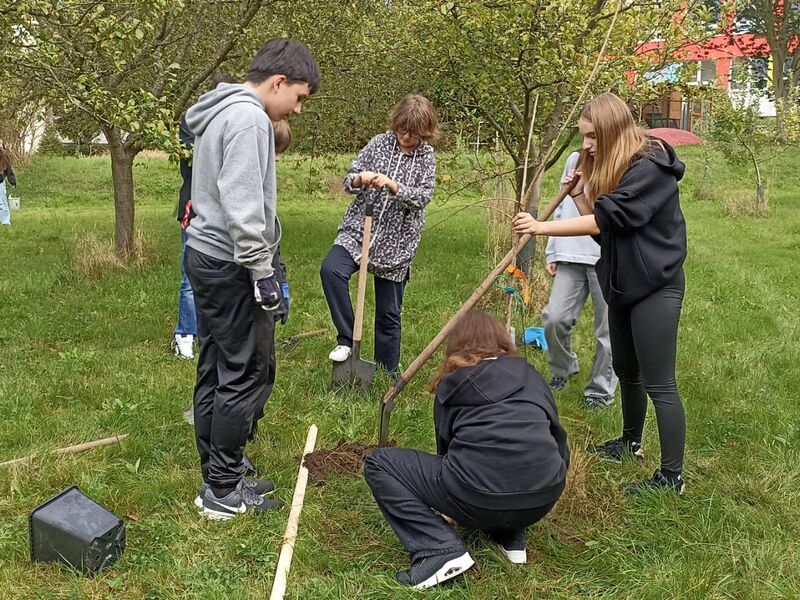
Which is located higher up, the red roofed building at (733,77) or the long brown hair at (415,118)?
the red roofed building at (733,77)


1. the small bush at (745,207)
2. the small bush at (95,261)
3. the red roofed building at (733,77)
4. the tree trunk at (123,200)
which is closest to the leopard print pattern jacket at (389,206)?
the small bush at (95,261)

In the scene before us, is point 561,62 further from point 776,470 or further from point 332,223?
point 332,223

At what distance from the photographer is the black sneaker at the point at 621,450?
414 cm

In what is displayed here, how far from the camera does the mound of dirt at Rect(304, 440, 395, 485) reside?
3.93 meters

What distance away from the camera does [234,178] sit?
311cm

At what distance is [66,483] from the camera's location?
12.4ft

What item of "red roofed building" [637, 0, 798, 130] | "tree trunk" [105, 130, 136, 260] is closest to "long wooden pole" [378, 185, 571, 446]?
"tree trunk" [105, 130, 136, 260]

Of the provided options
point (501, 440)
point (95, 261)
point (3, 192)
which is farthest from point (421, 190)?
point (3, 192)

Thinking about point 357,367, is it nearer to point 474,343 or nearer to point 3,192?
point 474,343

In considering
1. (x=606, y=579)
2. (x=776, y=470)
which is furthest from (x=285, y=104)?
(x=776, y=470)

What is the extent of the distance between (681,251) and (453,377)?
131 centimetres

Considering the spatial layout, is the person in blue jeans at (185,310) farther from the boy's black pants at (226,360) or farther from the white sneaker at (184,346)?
the boy's black pants at (226,360)

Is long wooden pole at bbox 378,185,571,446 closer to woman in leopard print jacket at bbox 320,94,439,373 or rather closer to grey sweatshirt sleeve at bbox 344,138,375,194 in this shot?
woman in leopard print jacket at bbox 320,94,439,373

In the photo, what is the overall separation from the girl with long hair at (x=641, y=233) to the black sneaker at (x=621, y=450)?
1.13ft
